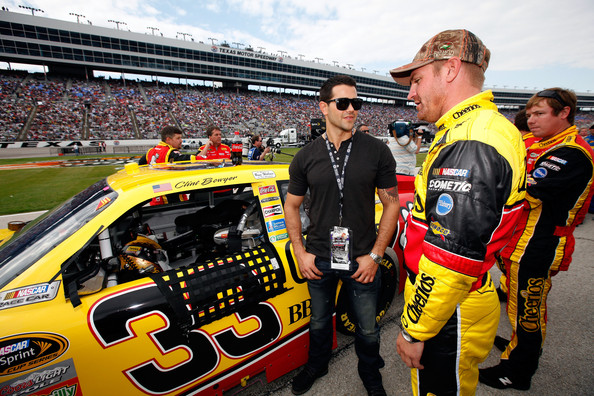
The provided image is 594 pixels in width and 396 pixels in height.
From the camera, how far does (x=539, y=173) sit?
6.05ft

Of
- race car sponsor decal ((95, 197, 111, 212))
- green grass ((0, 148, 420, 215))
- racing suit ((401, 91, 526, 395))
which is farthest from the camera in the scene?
green grass ((0, 148, 420, 215))

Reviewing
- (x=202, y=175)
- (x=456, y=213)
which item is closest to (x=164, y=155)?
(x=202, y=175)

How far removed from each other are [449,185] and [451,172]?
5cm

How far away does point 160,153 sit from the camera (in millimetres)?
4828

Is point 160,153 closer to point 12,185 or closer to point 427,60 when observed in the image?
point 427,60

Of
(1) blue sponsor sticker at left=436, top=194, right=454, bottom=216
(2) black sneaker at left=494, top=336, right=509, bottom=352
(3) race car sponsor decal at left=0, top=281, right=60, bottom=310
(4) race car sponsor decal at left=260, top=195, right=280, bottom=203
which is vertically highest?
(1) blue sponsor sticker at left=436, top=194, right=454, bottom=216

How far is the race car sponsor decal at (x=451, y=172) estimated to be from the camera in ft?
3.07

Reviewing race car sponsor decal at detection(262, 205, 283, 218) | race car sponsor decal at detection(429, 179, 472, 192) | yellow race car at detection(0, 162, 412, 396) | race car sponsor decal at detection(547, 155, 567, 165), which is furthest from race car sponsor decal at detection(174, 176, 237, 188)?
race car sponsor decal at detection(547, 155, 567, 165)

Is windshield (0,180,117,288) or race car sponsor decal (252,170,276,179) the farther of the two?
race car sponsor decal (252,170,276,179)

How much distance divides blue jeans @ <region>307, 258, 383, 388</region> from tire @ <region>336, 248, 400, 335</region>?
29cm

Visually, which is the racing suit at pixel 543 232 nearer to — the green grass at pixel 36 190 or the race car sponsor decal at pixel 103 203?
the race car sponsor decal at pixel 103 203

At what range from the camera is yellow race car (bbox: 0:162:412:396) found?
50.2 inches

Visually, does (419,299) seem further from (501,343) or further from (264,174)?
(501,343)

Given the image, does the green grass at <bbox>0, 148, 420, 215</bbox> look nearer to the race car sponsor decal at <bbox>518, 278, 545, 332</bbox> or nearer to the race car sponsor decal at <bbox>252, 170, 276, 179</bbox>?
the race car sponsor decal at <bbox>252, 170, 276, 179</bbox>
